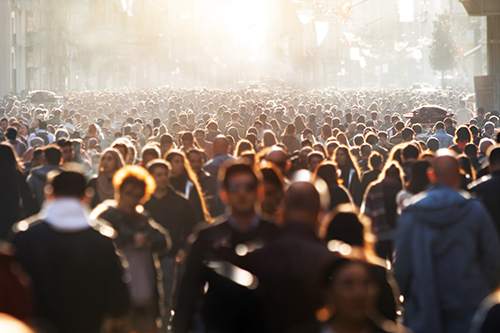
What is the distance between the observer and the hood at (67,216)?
4.90 meters

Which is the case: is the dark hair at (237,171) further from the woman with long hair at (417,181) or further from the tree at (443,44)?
the tree at (443,44)

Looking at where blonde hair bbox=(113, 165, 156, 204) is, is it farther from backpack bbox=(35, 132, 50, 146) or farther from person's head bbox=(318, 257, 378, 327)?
backpack bbox=(35, 132, 50, 146)

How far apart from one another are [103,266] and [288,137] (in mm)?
10367


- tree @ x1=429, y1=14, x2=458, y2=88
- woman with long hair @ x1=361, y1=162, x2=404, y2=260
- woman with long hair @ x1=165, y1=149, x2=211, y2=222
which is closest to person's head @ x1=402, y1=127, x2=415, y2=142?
woman with long hair @ x1=361, y1=162, x2=404, y2=260

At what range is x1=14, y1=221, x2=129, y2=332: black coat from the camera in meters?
4.85

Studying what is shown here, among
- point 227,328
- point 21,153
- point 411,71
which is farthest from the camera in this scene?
point 411,71

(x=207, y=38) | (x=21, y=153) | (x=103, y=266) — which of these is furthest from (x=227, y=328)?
(x=207, y=38)

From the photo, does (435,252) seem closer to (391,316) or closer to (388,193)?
(391,316)

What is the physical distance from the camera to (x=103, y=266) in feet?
16.2

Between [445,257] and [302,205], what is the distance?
64.3 inches

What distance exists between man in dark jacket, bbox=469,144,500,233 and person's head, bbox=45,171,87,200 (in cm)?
347

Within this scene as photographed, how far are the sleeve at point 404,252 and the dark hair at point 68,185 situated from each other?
2.05m

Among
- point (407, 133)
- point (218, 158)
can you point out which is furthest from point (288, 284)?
point (407, 133)

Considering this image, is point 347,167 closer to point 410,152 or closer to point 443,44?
point 410,152
